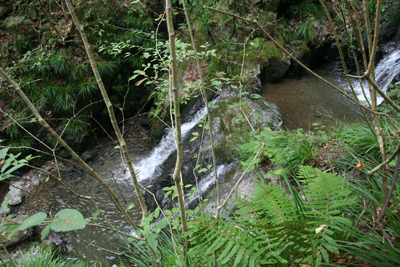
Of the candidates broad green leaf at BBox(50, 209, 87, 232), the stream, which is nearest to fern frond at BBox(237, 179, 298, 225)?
broad green leaf at BBox(50, 209, 87, 232)

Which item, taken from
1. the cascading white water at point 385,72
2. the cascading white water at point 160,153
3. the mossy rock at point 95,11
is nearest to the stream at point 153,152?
the cascading white water at point 160,153

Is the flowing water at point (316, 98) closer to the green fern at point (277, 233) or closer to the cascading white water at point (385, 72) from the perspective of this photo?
the cascading white water at point (385, 72)

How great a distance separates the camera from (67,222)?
729 millimetres

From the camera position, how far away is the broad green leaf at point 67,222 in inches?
27.5

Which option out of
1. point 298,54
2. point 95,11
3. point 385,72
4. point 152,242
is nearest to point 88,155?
point 95,11

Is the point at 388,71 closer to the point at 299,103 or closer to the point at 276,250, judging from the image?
the point at 299,103

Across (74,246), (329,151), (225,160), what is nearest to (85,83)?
(74,246)

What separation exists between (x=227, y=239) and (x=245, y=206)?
332mm

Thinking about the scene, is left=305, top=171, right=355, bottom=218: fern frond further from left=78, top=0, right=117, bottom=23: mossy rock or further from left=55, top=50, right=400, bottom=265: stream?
left=78, top=0, right=117, bottom=23: mossy rock

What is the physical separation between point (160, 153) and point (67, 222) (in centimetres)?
494

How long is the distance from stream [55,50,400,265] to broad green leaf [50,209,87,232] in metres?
3.06

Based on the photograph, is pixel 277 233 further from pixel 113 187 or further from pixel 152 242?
pixel 113 187

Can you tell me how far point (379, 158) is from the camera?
7.54 ft

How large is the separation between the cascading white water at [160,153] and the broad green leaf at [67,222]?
171 inches
